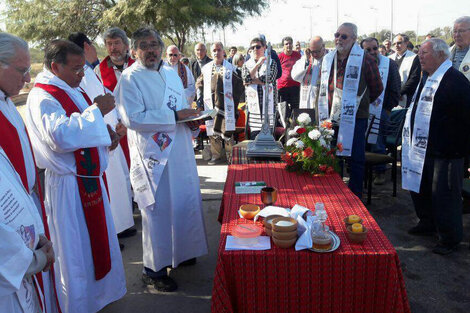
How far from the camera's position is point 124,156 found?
430cm

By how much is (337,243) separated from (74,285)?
1777 mm

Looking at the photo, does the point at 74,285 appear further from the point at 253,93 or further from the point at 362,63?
the point at 253,93

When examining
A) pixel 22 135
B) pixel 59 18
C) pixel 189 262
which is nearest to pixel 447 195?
pixel 189 262

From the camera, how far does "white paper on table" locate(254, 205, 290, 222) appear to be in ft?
8.06

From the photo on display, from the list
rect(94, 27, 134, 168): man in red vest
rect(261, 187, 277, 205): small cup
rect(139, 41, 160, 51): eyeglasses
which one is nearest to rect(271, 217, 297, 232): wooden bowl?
rect(261, 187, 277, 205): small cup

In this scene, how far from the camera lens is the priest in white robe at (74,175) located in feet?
7.78

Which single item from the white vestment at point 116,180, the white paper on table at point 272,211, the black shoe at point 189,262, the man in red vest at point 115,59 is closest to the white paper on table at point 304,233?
the white paper on table at point 272,211

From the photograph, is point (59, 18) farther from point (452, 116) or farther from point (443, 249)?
point (443, 249)

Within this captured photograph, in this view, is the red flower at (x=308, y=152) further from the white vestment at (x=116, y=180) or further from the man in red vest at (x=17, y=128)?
the man in red vest at (x=17, y=128)

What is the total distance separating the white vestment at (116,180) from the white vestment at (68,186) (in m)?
1.11

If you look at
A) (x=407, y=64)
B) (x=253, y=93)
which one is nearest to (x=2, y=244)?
(x=253, y=93)

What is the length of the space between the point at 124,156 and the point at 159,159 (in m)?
1.41

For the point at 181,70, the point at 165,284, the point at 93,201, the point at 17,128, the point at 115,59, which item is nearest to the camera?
the point at 17,128

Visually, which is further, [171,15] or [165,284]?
[171,15]
